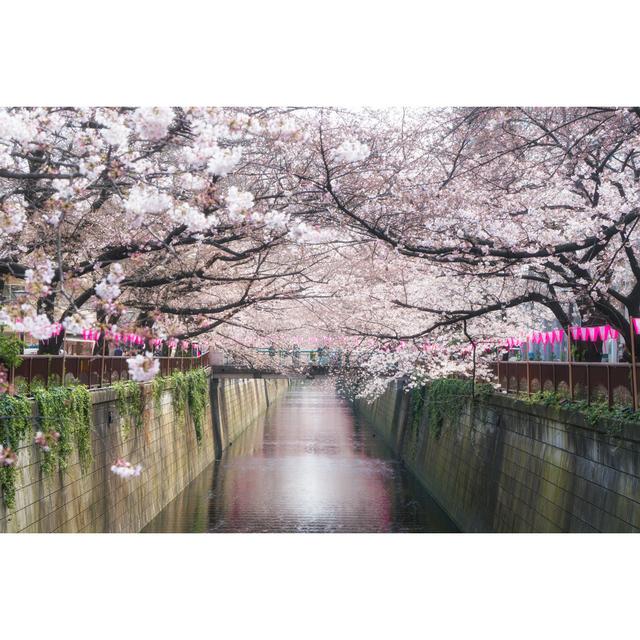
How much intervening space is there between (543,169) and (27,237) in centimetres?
622

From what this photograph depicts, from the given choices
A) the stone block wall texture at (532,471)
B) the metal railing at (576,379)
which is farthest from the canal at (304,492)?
the metal railing at (576,379)

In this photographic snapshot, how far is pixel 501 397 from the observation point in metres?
14.7

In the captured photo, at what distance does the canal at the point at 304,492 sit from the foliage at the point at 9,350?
7.10 metres

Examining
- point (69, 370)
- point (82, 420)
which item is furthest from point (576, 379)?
point (69, 370)

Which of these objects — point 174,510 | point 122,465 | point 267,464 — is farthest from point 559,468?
point 267,464

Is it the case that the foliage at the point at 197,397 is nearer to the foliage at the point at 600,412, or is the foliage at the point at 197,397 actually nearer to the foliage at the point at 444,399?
the foliage at the point at 444,399

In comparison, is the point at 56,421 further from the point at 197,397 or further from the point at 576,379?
the point at 197,397

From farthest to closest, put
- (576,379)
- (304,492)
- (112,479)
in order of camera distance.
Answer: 1. (304,492)
2. (112,479)
3. (576,379)

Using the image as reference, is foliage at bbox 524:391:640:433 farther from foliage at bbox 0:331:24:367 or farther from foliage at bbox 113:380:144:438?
foliage at bbox 113:380:144:438

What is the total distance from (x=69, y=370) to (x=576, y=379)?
21.7 ft

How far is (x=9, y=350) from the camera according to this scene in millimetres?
8961

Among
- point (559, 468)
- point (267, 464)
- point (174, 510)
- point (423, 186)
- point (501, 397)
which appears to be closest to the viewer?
point (423, 186)

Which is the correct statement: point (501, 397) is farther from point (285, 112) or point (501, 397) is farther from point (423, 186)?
point (285, 112)

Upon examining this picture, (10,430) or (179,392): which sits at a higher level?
(10,430)
